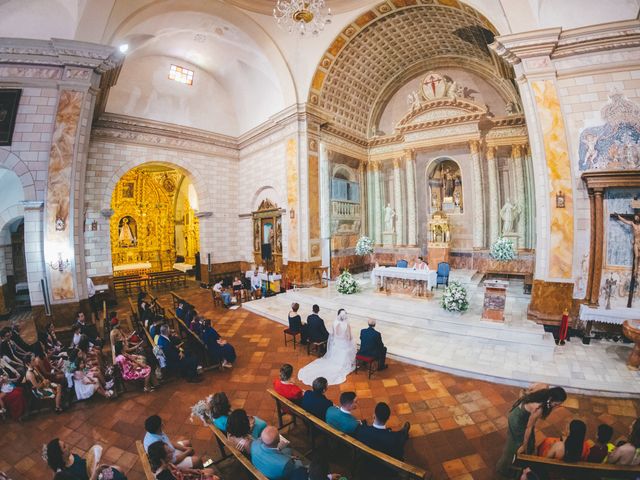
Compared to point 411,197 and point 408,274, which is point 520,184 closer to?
point 411,197

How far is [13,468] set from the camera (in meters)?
3.44

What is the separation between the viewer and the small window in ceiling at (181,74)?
12891 mm

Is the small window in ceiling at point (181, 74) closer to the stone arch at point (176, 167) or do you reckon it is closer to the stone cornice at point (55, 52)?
the stone arch at point (176, 167)

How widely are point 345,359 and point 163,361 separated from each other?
346 centimetres

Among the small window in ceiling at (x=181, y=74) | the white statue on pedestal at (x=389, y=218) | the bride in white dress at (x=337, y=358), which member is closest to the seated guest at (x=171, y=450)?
the bride in white dress at (x=337, y=358)

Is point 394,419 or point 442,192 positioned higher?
point 442,192

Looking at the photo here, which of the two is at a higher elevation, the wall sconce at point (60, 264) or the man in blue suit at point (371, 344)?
the wall sconce at point (60, 264)

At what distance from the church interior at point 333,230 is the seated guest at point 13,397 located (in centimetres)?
3

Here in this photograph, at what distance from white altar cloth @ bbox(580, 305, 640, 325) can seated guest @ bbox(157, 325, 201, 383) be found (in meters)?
8.65

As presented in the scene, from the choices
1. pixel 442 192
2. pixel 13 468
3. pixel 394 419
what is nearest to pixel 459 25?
pixel 442 192

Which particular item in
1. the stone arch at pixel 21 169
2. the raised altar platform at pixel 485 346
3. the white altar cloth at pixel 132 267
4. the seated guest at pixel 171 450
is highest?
the stone arch at pixel 21 169

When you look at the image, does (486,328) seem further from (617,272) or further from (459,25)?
(459,25)

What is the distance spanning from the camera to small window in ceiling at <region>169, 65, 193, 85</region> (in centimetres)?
1289

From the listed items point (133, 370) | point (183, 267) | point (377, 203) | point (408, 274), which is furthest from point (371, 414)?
point (183, 267)
